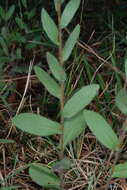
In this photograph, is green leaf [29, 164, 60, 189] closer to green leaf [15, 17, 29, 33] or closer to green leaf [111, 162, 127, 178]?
green leaf [111, 162, 127, 178]

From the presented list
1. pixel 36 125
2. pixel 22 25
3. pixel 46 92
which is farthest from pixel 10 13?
pixel 36 125

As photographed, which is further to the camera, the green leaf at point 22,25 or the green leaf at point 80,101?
the green leaf at point 22,25

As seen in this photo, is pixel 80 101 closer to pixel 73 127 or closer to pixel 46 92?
pixel 73 127

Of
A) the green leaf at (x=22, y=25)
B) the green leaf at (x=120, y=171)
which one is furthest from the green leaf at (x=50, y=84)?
the green leaf at (x=22, y=25)

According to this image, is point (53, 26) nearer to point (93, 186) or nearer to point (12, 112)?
point (93, 186)

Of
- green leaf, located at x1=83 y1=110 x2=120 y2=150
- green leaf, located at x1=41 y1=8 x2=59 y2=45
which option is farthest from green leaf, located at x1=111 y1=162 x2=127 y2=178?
green leaf, located at x1=41 y1=8 x2=59 y2=45

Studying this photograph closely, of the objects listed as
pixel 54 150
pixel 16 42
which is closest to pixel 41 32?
pixel 16 42

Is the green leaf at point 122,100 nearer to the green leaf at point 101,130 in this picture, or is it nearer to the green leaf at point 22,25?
the green leaf at point 101,130
